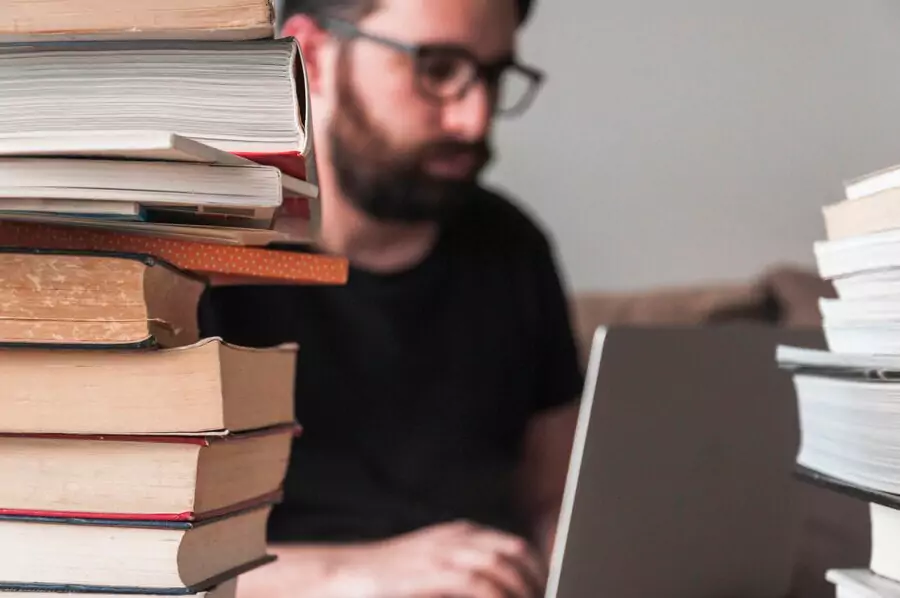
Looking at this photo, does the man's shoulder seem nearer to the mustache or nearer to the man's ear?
the mustache

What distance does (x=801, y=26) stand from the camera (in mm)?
1280

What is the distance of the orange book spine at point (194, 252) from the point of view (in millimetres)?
446

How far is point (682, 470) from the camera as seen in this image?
0.56 metres

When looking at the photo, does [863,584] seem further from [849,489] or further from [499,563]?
[499,563]

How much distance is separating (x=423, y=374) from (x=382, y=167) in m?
0.27

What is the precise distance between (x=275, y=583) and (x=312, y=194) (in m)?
0.41

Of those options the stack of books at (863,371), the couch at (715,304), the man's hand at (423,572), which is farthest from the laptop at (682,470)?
the couch at (715,304)

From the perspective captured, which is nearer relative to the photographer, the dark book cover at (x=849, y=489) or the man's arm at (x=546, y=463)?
the dark book cover at (x=849, y=489)

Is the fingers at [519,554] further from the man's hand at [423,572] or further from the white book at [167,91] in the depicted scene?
the white book at [167,91]

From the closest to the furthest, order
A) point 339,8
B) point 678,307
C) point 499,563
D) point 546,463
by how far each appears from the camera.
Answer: point 499,563
point 339,8
point 546,463
point 678,307

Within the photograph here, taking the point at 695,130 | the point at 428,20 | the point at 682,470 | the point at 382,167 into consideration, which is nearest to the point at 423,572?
the point at 682,470

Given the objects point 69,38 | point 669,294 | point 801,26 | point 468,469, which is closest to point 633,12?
point 801,26

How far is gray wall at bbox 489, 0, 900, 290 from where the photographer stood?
4.06 ft

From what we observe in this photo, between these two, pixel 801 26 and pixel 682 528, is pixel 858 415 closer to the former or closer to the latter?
pixel 682 528
